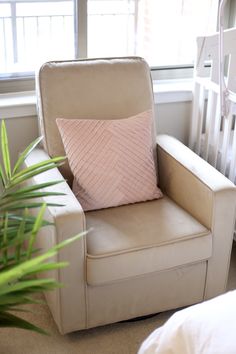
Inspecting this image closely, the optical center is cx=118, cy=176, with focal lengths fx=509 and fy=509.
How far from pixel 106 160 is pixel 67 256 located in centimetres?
49

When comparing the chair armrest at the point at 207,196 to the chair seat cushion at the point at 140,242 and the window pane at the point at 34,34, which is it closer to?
the chair seat cushion at the point at 140,242

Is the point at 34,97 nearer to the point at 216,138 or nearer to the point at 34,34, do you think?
the point at 34,34

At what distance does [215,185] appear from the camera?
6.61 ft

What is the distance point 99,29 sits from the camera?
281 cm

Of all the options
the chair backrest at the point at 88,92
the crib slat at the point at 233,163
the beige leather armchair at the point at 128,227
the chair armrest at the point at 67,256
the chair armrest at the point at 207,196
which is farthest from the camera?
the crib slat at the point at 233,163

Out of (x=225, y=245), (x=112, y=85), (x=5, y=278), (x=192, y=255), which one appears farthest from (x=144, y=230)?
(x=5, y=278)

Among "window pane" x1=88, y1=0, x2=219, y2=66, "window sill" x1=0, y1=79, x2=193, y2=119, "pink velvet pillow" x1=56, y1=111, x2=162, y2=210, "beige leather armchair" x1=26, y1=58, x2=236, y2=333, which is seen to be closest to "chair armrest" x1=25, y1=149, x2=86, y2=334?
"beige leather armchair" x1=26, y1=58, x2=236, y2=333

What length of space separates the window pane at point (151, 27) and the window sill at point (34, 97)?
214 millimetres

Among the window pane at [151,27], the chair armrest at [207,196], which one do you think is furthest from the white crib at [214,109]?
the window pane at [151,27]

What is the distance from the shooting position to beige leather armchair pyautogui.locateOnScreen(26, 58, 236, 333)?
1898mm

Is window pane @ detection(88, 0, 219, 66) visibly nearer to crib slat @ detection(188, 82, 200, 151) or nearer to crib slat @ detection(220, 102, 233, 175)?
crib slat @ detection(188, 82, 200, 151)

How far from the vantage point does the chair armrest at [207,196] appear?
2016 mm

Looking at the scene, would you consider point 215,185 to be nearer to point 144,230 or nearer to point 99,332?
point 144,230

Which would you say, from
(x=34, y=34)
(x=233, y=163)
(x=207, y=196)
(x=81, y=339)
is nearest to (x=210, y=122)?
(x=233, y=163)
